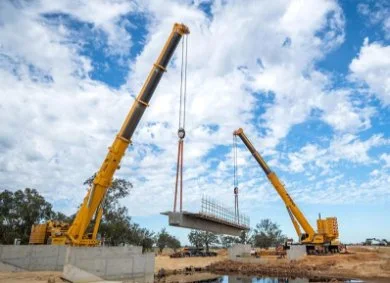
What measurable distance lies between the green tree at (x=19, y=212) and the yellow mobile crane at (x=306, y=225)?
3158 cm

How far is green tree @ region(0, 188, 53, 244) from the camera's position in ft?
177

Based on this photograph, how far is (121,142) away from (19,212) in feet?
112

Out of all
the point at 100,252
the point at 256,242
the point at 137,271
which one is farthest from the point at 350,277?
the point at 256,242

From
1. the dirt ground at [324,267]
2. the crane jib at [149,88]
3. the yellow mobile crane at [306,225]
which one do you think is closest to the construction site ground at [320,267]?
the dirt ground at [324,267]

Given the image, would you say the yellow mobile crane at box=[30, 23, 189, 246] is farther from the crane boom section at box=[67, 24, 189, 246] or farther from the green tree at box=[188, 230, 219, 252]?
the green tree at box=[188, 230, 219, 252]

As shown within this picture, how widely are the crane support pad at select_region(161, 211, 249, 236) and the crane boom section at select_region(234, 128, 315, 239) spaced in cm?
944

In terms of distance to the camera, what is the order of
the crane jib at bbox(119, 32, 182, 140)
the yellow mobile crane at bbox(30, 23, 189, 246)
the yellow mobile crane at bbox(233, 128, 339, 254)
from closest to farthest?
1. the yellow mobile crane at bbox(30, 23, 189, 246)
2. the crane jib at bbox(119, 32, 182, 140)
3. the yellow mobile crane at bbox(233, 128, 339, 254)

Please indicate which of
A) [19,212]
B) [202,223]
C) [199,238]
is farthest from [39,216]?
[199,238]

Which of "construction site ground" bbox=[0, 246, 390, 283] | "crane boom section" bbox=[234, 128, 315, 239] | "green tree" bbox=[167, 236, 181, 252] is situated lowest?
"construction site ground" bbox=[0, 246, 390, 283]

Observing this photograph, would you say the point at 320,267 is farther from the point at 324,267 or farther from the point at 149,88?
the point at 149,88

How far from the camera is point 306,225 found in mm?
52781

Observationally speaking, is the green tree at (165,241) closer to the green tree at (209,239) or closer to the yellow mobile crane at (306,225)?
the green tree at (209,239)

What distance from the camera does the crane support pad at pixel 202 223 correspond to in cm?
2847

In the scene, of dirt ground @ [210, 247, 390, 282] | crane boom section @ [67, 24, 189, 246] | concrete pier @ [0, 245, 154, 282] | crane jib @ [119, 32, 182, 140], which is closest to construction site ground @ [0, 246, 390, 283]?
dirt ground @ [210, 247, 390, 282]
